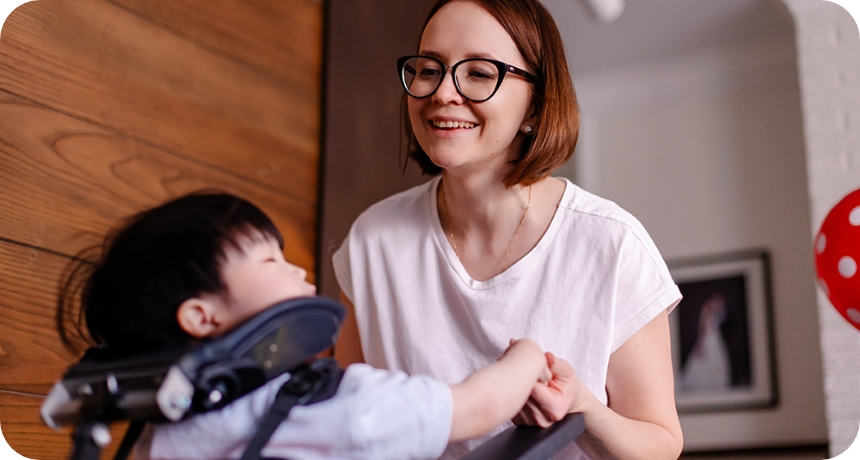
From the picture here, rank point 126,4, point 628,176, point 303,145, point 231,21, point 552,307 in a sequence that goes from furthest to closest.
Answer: point 628,176 → point 303,145 → point 231,21 → point 126,4 → point 552,307

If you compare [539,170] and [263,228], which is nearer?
[263,228]

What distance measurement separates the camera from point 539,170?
104 centimetres

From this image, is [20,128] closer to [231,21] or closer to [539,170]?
[231,21]

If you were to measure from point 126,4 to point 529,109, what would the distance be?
0.79 meters

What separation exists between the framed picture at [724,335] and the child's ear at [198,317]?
9.45 ft

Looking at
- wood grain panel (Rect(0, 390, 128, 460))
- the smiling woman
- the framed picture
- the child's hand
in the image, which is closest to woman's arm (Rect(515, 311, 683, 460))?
the smiling woman

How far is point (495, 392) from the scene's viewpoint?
0.62 metres

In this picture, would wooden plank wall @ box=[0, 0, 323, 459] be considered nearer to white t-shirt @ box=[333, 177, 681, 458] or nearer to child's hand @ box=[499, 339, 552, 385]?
white t-shirt @ box=[333, 177, 681, 458]

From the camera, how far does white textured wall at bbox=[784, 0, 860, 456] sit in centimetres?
262

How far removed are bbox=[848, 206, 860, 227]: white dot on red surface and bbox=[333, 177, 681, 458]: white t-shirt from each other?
0.49 meters

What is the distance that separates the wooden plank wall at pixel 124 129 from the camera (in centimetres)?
112

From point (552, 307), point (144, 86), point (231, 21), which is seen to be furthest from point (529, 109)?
point (231, 21)

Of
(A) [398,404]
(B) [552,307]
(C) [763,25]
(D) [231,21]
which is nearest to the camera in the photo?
(A) [398,404]

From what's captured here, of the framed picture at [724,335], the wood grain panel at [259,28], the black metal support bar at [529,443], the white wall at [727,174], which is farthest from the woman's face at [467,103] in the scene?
the framed picture at [724,335]
